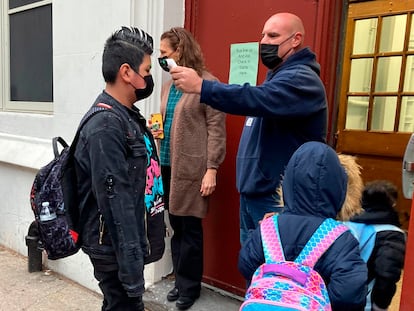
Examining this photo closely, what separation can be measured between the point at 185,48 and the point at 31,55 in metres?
2.47

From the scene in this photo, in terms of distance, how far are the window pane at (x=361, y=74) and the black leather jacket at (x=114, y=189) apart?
2.71m

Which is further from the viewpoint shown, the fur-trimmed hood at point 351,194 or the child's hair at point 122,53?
the child's hair at point 122,53

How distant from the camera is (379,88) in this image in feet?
12.4

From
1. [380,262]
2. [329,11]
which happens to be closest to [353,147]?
[329,11]

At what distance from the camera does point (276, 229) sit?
1.44 m

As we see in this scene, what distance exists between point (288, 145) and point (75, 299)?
7.76 feet

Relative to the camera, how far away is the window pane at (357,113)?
389 cm

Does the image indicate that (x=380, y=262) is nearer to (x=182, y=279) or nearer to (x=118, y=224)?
(x=118, y=224)

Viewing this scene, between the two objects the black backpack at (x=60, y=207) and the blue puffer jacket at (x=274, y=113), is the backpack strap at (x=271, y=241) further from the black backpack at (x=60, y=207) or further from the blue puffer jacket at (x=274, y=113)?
the black backpack at (x=60, y=207)

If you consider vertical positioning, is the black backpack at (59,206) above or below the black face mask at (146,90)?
below

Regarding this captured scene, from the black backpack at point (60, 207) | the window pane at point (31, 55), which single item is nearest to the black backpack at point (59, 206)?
the black backpack at point (60, 207)

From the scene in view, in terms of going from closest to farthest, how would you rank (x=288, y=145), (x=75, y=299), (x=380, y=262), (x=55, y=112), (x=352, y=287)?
(x=352, y=287)
(x=380, y=262)
(x=288, y=145)
(x=75, y=299)
(x=55, y=112)

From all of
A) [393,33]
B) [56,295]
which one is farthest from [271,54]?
[56,295]

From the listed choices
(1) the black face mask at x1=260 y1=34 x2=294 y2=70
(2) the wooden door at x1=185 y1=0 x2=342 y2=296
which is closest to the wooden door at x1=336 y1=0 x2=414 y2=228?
(2) the wooden door at x1=185 y1=0 x2=342 y2=296
